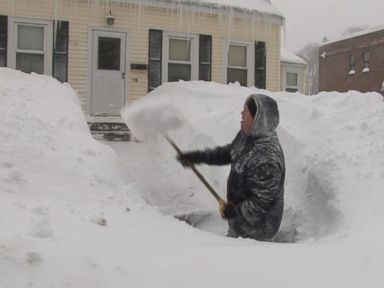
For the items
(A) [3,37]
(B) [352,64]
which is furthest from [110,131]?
(B) [352,64]

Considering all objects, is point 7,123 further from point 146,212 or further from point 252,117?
point 252,117

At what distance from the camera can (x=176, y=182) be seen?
26.9ft

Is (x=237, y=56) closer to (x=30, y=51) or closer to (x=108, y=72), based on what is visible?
(x=108, y=72)

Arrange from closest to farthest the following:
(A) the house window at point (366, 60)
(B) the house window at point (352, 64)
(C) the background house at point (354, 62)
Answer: (C) the background house at point (354, 62), (A) the house window at point (366, 60), (B) the house window at point (352, 64)

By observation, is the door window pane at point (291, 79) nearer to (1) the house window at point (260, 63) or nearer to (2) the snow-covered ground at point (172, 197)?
(1) the house window at point (260, 63)

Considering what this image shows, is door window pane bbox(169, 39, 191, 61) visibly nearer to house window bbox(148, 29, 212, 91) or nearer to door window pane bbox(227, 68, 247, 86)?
house window bbox(148, 29, 212, 91)

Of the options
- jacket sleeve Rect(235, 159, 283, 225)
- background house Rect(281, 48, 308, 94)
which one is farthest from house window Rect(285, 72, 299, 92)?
jacket sleeve Rect(235, 159, 283, 225)

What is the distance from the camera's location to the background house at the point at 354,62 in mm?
34250

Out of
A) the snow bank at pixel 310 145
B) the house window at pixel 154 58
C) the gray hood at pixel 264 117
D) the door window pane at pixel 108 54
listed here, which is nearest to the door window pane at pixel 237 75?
the house window at pixel 154 58

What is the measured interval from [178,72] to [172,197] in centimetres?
710

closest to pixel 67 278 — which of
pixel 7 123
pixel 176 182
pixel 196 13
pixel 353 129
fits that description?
pixel 7 123

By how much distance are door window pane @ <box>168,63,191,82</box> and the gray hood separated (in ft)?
30.4

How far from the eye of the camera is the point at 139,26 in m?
13.8

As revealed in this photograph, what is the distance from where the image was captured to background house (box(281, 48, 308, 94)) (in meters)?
21.8
